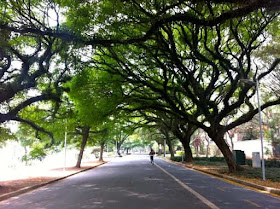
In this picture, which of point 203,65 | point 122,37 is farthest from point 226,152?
point 122,37

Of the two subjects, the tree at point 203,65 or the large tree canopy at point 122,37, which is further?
the tree at point 203,65

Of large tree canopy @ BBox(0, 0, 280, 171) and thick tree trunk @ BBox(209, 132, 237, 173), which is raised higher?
large tree canopy @ BBox(0, 0, 280, 171)

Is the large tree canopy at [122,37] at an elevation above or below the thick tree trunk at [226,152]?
above

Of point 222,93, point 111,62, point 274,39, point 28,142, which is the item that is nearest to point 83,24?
point 111,62

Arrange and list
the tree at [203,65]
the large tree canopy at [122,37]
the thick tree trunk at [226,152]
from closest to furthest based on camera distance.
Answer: the large tree canopy at [122,37], the tree at [203,65], the thick tree trunk at [226,152]

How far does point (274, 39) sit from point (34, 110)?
17468 mm

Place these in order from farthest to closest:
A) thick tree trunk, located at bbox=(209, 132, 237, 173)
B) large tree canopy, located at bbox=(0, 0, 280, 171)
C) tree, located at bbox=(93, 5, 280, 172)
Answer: thick tree trunk, located at bbox=(209, 132, 237, 173) → tree, located at bbox=(93, 5, 280, 172) → large tree canopy, located at bbox=(0, 0, 280, 171)

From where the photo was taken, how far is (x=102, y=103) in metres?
22.6

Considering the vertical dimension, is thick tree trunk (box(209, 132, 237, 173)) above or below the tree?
below

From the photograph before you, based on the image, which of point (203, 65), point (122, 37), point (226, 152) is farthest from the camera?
point (203, 65)

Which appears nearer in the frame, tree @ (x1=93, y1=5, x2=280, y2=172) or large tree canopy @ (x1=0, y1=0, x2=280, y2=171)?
large tree canopy @ (x1=0, y1=0, x2=280, y2=171)

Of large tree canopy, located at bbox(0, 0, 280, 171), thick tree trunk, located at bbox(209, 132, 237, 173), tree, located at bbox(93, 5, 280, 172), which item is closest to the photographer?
large tree canopy, located at bbox(0, 0, 280, 171)

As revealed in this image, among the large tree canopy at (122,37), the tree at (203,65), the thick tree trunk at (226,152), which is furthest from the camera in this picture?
the thick tree trunk at (226,152)

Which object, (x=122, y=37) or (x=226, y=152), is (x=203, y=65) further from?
(x=122, y=37)
